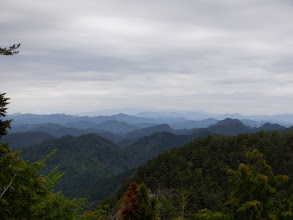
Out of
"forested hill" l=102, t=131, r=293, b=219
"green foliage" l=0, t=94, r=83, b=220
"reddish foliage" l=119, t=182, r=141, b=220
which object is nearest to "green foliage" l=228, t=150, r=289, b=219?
"reddish foliage" l=119, t=182, r=141, b=220

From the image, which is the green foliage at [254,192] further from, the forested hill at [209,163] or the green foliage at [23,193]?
the forested hill at [209,163]

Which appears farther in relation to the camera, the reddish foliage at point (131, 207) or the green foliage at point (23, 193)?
the reddish foliage at point (131, 207)

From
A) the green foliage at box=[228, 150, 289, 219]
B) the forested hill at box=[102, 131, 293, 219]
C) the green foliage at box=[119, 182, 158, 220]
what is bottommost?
the forested hill at box=[102, 131, 293, 219]

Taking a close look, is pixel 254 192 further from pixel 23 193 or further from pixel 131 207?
pixel 23 193

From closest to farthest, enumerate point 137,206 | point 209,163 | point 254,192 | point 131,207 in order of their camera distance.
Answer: point 254,192, point 131,207, point 137,206, point 209,163

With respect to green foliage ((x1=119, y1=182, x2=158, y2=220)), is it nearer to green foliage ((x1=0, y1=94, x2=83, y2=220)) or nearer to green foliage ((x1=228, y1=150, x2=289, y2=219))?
green foliage ((x1=0, y1=94, x2=83, y2=220))

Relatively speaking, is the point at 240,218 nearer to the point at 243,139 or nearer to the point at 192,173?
the point at 192,173

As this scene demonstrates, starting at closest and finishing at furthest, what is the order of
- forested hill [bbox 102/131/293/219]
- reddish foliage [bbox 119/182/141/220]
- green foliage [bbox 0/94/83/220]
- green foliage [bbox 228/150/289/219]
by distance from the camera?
green foliage [bbox 0/94/83/220] → green foliage [bbox 228/150/289/219] → reddish foliage [bbox 119/182/141/220] → forested hill [bbox 102/131/293/219]

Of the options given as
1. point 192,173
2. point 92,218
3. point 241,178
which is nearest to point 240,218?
point 241,178

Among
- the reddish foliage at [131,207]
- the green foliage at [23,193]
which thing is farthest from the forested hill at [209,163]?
the green foliage at [23,193]

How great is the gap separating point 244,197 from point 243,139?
9868 cm

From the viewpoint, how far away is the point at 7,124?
12859 mm

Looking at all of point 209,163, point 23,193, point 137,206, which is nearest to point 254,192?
point 137,206

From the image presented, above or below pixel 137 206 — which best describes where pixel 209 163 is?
below
